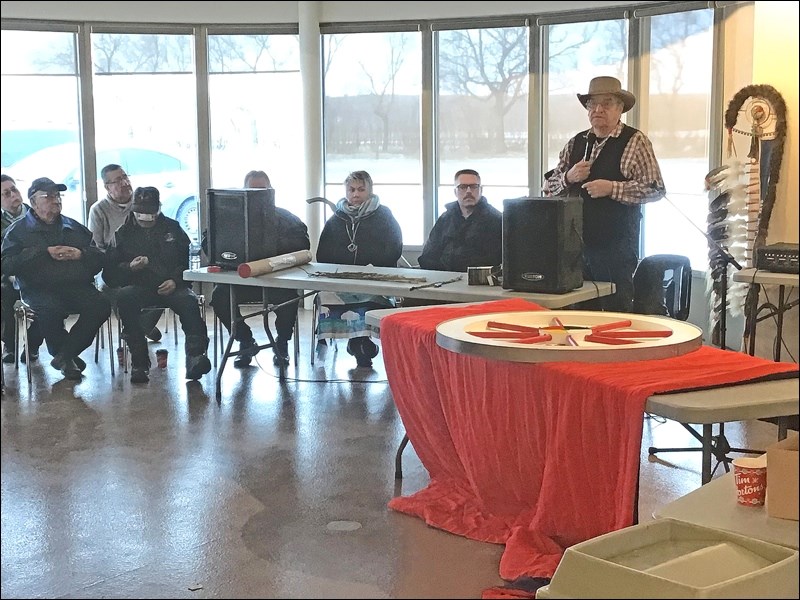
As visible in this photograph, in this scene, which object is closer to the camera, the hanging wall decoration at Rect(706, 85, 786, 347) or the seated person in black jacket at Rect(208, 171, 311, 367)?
the hanging wall decoration at Rect(706, 85, 786, 347)

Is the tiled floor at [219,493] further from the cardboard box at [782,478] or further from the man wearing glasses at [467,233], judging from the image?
the man wearing glasses at [467,233]

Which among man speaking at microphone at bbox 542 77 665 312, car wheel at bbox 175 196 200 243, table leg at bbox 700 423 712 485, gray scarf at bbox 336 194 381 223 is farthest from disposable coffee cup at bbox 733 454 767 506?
car wheel at bbox 175 196 200 243

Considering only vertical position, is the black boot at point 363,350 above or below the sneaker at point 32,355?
below

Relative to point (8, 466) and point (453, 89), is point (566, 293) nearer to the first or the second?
point (8, 466)

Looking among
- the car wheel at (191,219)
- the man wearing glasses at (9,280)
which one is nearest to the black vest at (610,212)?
the car wheel at (191,219)

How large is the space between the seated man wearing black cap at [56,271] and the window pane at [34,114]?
0.05m

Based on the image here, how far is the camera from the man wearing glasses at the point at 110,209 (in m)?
3.10

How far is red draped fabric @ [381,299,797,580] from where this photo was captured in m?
2.30

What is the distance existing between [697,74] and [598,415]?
14.3ft

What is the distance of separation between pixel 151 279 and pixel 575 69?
3.32 meters

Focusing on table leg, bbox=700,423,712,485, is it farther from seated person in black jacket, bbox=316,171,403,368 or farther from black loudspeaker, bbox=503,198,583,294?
seated person in black jacket, bbox=316,171,403,368

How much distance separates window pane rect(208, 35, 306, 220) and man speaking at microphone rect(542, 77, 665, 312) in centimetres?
318

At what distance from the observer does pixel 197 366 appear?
516 cm

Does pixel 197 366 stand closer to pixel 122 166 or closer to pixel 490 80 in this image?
pixel 122 166
